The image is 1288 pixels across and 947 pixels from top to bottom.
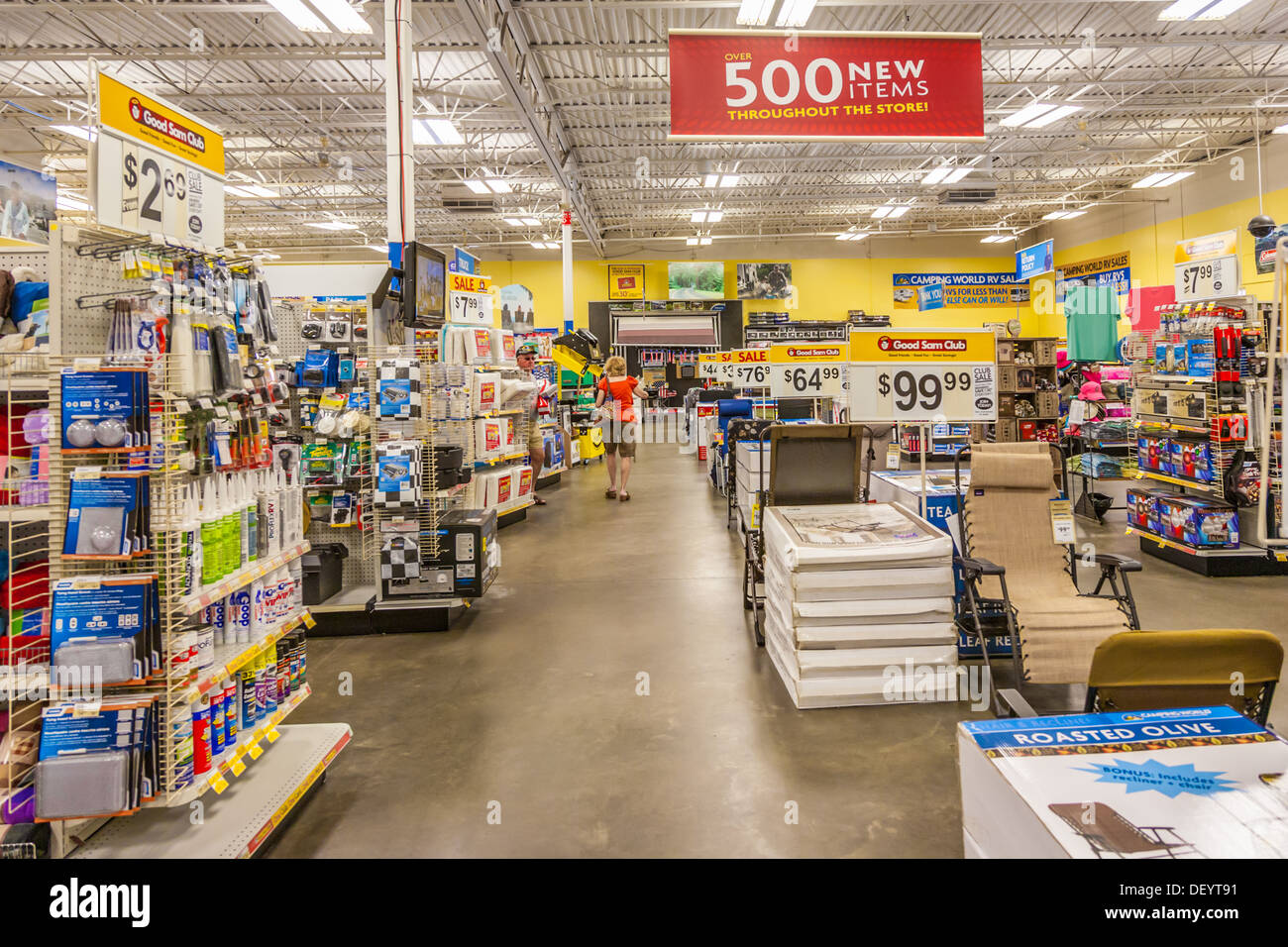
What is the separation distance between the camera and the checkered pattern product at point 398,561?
5.22m

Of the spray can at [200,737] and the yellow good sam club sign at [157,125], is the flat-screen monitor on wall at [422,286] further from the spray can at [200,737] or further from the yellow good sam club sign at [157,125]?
the spray can at [200,737]

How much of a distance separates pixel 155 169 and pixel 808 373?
6109 mm

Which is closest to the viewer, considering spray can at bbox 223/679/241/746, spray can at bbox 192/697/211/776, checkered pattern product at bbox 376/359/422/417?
spray can at bbox 192/697/211/776

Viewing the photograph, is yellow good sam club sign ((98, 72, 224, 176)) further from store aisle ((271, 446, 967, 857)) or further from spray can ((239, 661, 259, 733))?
store aisle ((271, 446, 967, 857))

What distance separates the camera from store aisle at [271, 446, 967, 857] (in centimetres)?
267

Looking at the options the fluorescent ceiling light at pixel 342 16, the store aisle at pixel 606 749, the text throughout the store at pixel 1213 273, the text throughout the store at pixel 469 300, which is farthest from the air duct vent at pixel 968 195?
the store aisle at pixel 606 749

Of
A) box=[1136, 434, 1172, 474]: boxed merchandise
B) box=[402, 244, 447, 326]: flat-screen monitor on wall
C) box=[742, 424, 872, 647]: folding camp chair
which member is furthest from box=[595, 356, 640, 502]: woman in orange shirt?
box=[1136, 434, 1172, 474]: boxed merchandise

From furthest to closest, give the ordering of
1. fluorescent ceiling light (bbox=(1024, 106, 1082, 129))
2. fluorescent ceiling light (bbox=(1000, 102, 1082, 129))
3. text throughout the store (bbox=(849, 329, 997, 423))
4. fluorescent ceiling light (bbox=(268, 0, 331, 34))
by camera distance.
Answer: fluorescent ceiling light (bbox=(1024, 106, 1082, 129)) → fluorescent ceiling light (bbox=(1000, 102, 1082, 129)) → fluorescent ceiling light (bbox=(268, 0, 331, 34)) → text throughout the store (bbox=(849, 329, 997, 423))

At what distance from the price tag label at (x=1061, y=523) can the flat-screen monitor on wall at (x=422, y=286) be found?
4076mm

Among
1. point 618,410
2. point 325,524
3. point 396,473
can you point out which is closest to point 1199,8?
point 618,410

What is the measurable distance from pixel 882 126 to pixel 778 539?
265 cm

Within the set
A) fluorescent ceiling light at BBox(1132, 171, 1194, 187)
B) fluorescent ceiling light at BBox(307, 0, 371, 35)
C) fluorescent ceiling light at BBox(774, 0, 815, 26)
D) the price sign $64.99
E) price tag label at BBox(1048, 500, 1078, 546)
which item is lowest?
price tag label at BBox(1048, 500, 1078, 546)

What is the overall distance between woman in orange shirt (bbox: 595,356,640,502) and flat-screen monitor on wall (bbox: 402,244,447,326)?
13.1 ft

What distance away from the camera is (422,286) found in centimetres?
522
